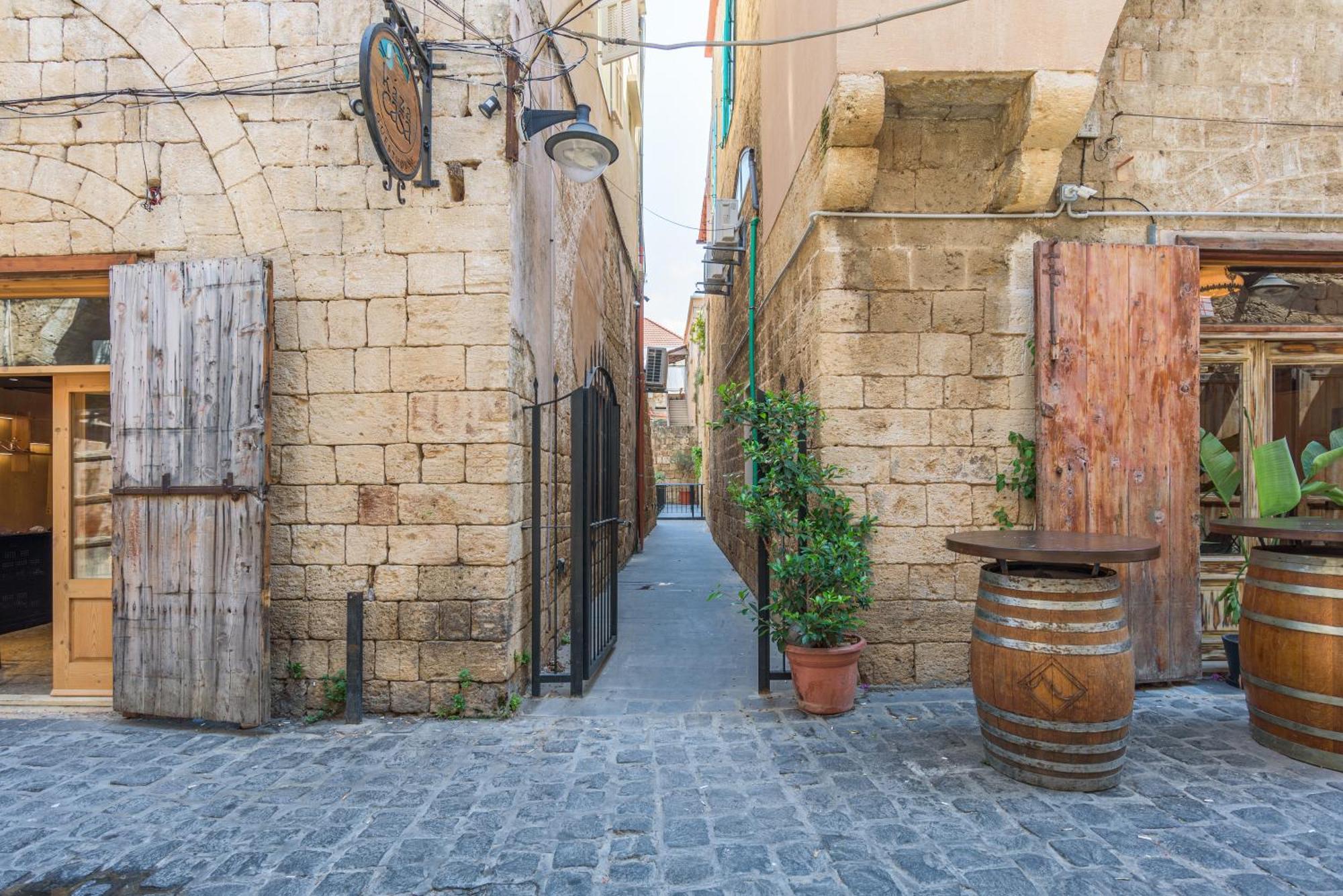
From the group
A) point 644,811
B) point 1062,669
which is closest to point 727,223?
point 1062,669

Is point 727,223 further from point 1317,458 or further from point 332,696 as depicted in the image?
point 332,696

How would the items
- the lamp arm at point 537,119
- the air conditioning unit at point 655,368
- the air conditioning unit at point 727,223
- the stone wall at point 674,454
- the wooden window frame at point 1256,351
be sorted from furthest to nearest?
1. the stone wall at point 674,454
2. the air conditioning unit at point 655,368
3. the air conditioning unit at point 727,223
4. the wooden window frame at point 1256,351
5. the lamp arm at point 537,119

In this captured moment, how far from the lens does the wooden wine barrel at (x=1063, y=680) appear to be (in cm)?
274

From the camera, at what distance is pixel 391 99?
129 inches

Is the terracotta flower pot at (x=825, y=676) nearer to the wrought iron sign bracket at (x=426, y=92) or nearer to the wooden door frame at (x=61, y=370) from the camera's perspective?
the wrought iron sign bracket at (x=426, y=92)

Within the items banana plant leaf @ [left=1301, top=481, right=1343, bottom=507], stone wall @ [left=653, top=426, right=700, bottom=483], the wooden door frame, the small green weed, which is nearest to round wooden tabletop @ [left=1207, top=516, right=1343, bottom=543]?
banana plant leaf @ [left=1301, top=481, right=1343, bottom=507]

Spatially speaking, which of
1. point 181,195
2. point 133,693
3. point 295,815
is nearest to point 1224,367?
point 295,815

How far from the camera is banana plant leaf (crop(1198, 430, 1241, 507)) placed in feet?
13.7

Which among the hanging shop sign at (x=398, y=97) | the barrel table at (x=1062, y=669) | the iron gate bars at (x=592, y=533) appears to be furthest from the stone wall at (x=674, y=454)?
the barrel table at (x=1062, y=669)

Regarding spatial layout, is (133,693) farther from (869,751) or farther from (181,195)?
(869,751)

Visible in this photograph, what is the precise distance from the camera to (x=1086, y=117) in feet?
13.9

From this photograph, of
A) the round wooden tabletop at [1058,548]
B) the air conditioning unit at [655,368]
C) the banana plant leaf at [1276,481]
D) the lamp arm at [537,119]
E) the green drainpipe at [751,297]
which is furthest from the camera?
the air conditioning unit at [655,368]

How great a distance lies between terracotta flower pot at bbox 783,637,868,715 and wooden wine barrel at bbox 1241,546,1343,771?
A: 1802 millimetres

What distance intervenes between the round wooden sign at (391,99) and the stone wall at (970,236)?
2305mm
